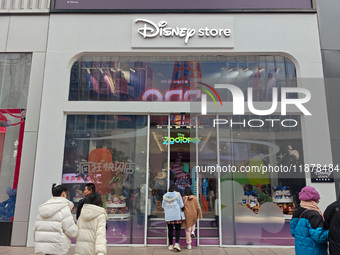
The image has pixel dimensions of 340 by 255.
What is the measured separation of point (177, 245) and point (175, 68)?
472 centimetres

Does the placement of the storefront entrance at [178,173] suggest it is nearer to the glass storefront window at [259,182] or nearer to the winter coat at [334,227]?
→ the glass storefront window at [259,182]

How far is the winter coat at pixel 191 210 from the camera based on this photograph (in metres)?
6.41

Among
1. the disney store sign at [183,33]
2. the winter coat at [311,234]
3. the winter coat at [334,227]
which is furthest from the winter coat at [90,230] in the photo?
the disney store sign at [183,33]

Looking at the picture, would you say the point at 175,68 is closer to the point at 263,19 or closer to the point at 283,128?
the point at 263,19

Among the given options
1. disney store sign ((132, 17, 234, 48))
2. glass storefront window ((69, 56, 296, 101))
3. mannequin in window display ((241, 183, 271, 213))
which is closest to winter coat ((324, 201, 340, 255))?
mannequin in window display ((241, 183, 271, 213))

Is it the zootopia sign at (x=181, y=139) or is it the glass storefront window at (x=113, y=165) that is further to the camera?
the zootopia sign at (x=181, y=139)

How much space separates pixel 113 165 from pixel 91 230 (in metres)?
3.75

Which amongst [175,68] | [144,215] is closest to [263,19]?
[175,68]

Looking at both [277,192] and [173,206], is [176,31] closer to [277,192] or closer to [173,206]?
[173,206]

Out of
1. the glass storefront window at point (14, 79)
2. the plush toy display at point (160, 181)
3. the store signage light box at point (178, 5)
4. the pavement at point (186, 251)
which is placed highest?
the store signage light box at point (178, 5)

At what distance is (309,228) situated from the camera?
348cm

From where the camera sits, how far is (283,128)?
23.8ft

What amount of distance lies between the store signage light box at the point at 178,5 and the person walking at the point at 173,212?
5.21 metres

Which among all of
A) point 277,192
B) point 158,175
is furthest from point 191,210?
point 277,192
